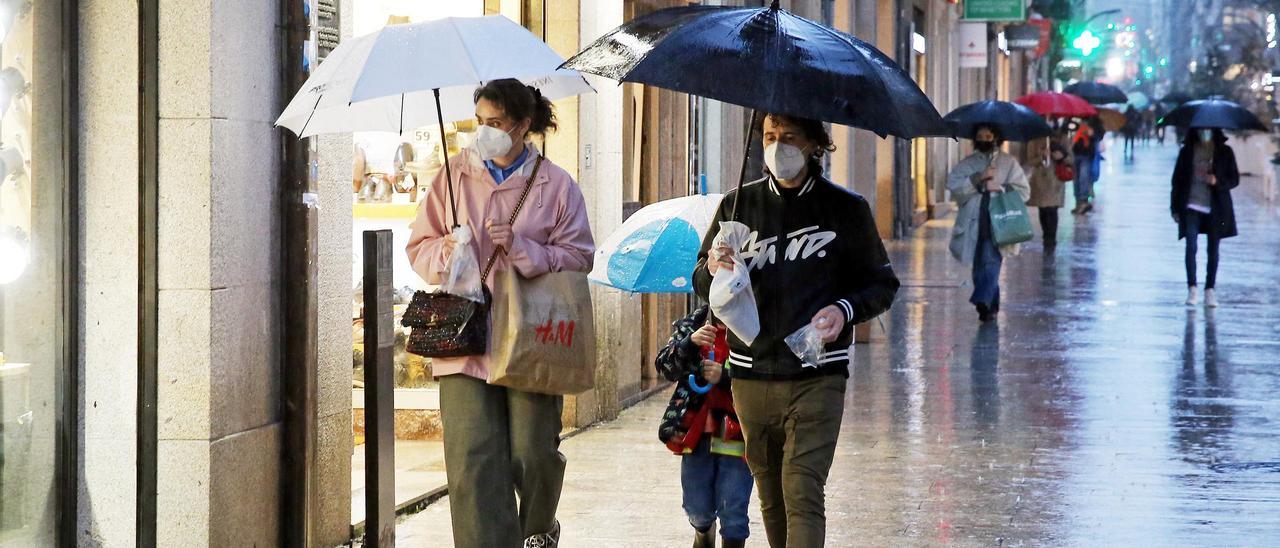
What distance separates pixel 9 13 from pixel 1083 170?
31.0m

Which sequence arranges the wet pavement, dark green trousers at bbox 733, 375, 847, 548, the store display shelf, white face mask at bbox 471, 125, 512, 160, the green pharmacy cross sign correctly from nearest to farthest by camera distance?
dark green trousers at bbox 733, 375, 847, 548 < white face mask at bbox 471, 125, 512, 160 < the wet pavement < the store display shelf < the green pharmacy cross sign

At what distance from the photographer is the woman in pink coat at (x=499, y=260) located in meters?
5.73

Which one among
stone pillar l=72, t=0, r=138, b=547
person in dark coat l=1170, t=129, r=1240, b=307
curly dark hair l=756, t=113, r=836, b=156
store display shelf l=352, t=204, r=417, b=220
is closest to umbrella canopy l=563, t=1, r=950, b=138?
curly dark hair l=756, t=113, r=836, b=156

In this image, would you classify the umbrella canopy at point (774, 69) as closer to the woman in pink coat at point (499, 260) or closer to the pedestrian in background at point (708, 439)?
the woman in pink coat at point (499, 260)

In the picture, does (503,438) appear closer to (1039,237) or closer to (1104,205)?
(1039,237)

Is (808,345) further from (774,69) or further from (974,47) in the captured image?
(974,47)

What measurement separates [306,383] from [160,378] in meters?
0.63

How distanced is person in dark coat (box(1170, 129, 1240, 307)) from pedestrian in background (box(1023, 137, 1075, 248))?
247 inches

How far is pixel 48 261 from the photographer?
19.6ft

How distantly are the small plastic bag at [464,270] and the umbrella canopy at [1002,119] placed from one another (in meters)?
12.4

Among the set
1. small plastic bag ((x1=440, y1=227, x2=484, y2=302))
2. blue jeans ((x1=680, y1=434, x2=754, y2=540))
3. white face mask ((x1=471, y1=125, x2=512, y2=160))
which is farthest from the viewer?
blue jeans ((x1=680, y1=434, x2=754, y2=540))

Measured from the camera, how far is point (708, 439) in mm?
5902

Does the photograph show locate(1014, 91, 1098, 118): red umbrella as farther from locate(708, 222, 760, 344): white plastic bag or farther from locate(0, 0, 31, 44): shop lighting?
locate(0, 0, 31, 44): shop lighting

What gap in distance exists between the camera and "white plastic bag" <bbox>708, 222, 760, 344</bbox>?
515cm
